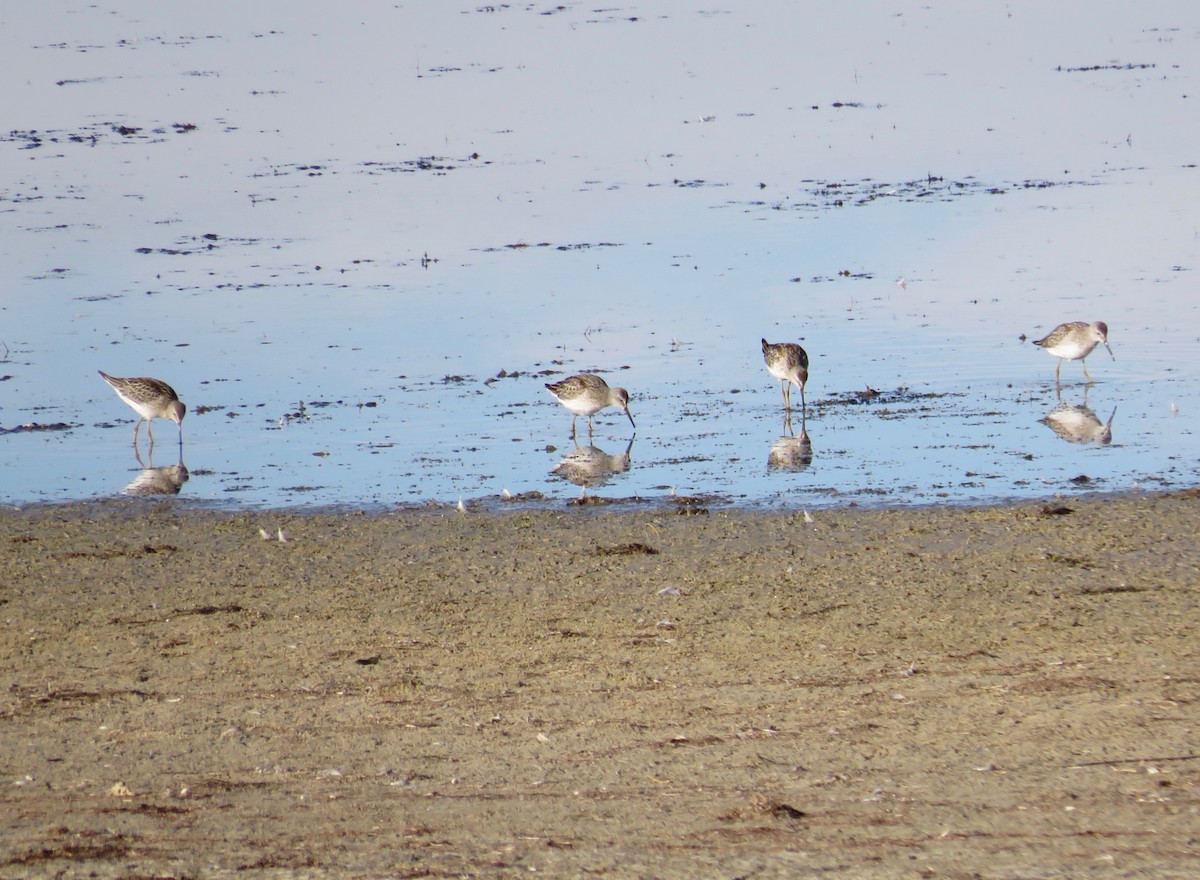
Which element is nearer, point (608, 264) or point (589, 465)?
point (589, 465)

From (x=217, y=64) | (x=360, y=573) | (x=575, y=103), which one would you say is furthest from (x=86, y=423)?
(x=217, y=64)

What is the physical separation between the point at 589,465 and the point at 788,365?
2.89 metres

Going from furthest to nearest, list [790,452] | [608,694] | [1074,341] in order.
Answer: [1074,341] → [790,452] → [608,694]

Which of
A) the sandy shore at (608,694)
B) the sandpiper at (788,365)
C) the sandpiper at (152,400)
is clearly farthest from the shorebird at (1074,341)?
the sandpiper at (152,400)

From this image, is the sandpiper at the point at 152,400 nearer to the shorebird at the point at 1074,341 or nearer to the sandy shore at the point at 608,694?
the sandy shore at the point at 608,694

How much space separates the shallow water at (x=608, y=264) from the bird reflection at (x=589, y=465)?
51 mm

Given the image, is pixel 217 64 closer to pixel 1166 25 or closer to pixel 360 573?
pixel 1166 25

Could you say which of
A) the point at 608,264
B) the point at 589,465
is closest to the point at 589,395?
the point at 589,465

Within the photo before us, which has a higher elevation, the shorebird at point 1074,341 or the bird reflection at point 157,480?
Answer: the shorebird at point 1074,341

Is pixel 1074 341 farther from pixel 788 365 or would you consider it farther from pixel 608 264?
pixel 608 264

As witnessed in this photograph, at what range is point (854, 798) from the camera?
6.93 meters

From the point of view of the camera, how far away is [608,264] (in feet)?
78.2

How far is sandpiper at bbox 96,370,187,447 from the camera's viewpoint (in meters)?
16.2

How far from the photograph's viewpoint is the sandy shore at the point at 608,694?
654 cm
